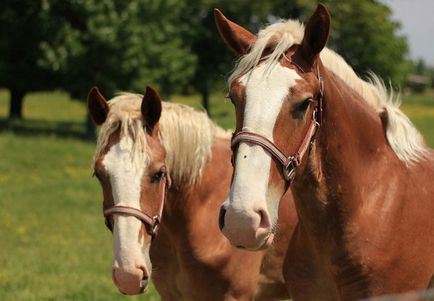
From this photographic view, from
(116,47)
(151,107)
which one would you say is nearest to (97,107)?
(151,107)

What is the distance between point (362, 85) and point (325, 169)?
0.64 meters

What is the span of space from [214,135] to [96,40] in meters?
20.6

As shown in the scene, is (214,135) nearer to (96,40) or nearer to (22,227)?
(22,227)

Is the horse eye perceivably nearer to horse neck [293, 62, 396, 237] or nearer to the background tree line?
horse neck [293, 62, 396, 237]

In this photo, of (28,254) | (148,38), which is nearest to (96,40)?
(148,38)

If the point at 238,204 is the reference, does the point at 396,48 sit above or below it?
below

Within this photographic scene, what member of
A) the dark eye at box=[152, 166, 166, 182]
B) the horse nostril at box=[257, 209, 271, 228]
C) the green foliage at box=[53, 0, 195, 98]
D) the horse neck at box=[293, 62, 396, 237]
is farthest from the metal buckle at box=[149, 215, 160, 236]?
the green foliage at box=[53, 0, 195, 98]

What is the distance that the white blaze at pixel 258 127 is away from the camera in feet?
9.91

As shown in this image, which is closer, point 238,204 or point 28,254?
point 238,204

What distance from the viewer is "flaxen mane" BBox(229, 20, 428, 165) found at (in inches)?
132

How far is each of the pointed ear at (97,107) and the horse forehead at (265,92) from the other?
167 cm

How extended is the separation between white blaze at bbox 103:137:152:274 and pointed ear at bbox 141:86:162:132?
329mm

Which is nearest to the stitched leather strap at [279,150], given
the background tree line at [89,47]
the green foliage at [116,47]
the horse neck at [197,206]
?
the horse neck at [197,206]

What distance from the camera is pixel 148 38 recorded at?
2645 centimetres
